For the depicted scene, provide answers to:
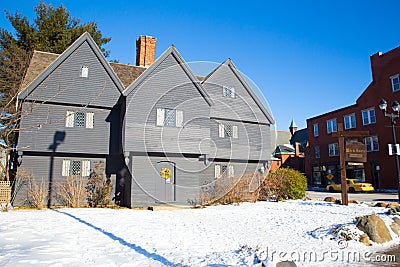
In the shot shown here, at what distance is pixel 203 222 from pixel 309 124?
3808cm

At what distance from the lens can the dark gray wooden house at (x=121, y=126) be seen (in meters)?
16.5

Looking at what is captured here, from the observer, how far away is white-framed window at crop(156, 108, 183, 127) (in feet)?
57.7

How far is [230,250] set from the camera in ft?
22.7

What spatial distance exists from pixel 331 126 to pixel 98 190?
34228mm

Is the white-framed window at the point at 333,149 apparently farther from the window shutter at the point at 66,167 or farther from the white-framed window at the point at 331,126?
the window shutter at the point at 66,167

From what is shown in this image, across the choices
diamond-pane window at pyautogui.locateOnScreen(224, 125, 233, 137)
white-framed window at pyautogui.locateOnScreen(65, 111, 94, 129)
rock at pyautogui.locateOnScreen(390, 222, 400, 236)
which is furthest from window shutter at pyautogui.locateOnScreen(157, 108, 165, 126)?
rock at pyautogui.locateOnScreen(390, 222, 400, 236)

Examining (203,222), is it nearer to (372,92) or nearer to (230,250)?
(230,250)

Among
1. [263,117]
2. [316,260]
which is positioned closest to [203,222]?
[316,260]

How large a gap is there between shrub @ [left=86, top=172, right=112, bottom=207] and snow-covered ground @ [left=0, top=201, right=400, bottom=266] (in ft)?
15.2

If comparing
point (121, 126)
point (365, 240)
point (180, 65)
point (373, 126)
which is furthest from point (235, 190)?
point (373, 126)

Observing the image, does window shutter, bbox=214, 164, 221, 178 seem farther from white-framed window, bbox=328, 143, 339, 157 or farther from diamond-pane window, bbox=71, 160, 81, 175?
white-framed window, bbox=328, 143, 339, 157

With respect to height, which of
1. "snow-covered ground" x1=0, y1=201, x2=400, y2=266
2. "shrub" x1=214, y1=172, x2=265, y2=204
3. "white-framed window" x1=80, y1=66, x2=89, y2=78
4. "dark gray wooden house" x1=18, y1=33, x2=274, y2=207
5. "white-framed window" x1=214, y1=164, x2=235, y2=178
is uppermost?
"white-framed window" x1=80, y1=66, x2=89, y2=78

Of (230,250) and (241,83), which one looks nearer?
(230,250)

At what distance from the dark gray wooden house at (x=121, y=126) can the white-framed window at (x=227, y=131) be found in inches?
105
